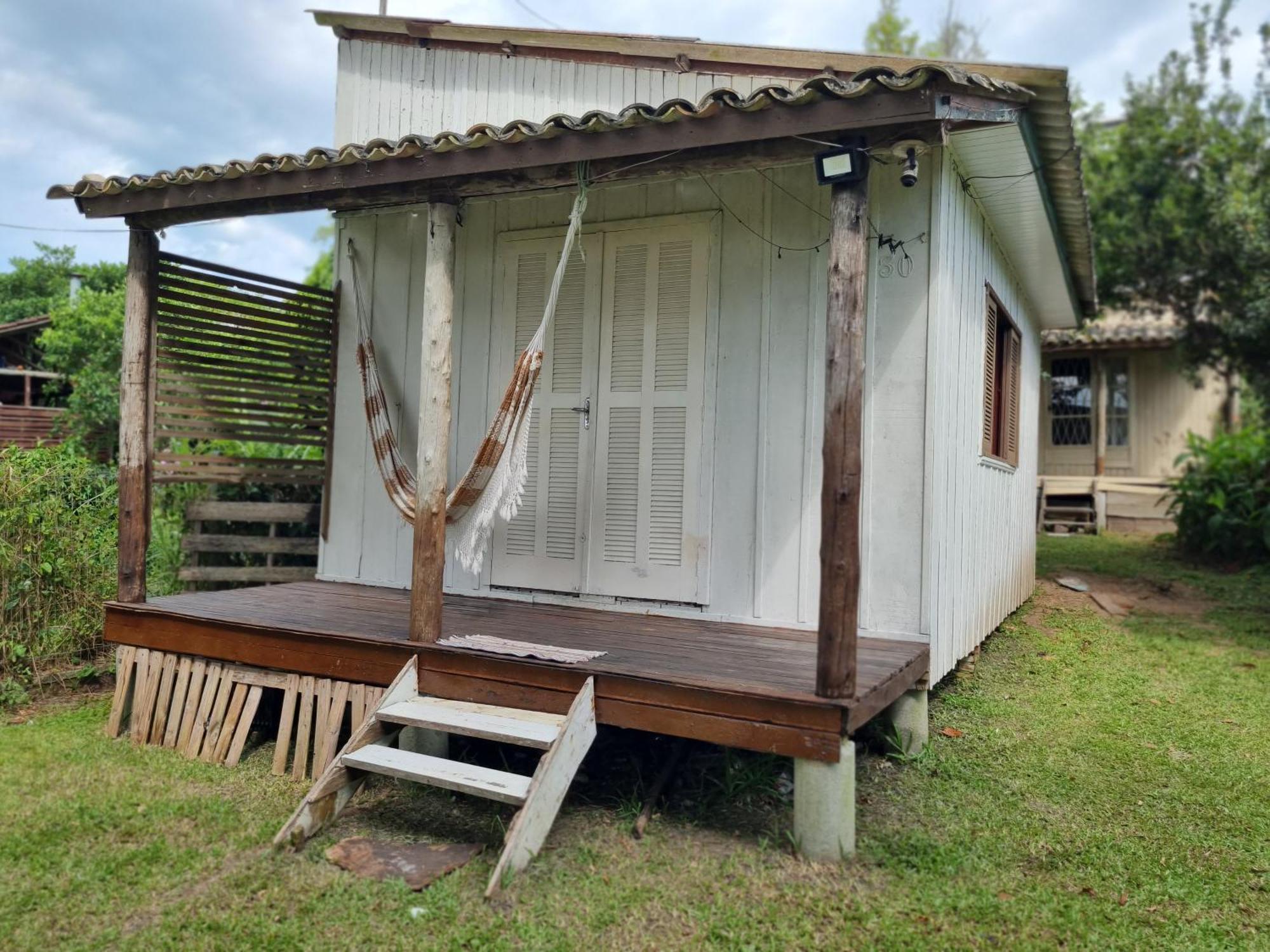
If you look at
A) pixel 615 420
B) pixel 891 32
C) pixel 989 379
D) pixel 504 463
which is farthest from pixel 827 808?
pixel 891 32

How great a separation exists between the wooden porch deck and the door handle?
927 mm

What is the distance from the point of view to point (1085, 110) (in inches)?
589

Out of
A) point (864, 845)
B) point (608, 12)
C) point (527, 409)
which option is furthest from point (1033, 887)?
point (608, 12)

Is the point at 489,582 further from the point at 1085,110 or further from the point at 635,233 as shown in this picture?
the point at 1085,110

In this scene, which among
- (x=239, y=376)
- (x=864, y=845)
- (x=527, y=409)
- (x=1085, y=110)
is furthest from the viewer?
(x=1085, y=110)

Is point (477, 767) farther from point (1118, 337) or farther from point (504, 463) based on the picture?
point (1118, 337)

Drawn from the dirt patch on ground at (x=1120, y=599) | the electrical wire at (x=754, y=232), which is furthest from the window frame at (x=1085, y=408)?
the electrical wire at (x=754, y=232)

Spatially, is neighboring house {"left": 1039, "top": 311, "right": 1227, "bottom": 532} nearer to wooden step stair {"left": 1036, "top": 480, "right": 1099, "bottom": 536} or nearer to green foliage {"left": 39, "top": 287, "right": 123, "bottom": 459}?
wooden step stair {"left": 1036, "top": 480, "right": 1099, "bottom": 536}

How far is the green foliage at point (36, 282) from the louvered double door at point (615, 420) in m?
23.9

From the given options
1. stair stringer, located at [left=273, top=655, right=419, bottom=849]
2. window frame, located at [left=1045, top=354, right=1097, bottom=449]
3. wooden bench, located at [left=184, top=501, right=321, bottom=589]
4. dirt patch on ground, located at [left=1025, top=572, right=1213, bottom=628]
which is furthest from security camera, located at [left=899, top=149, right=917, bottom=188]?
window frame, located at [left=1045, top=354, right=1097, bottom=449]

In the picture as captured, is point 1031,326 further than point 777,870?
Yes

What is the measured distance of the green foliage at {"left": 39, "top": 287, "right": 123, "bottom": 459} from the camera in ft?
35.6

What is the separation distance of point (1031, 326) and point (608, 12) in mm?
16079

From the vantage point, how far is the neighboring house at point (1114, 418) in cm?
1097
